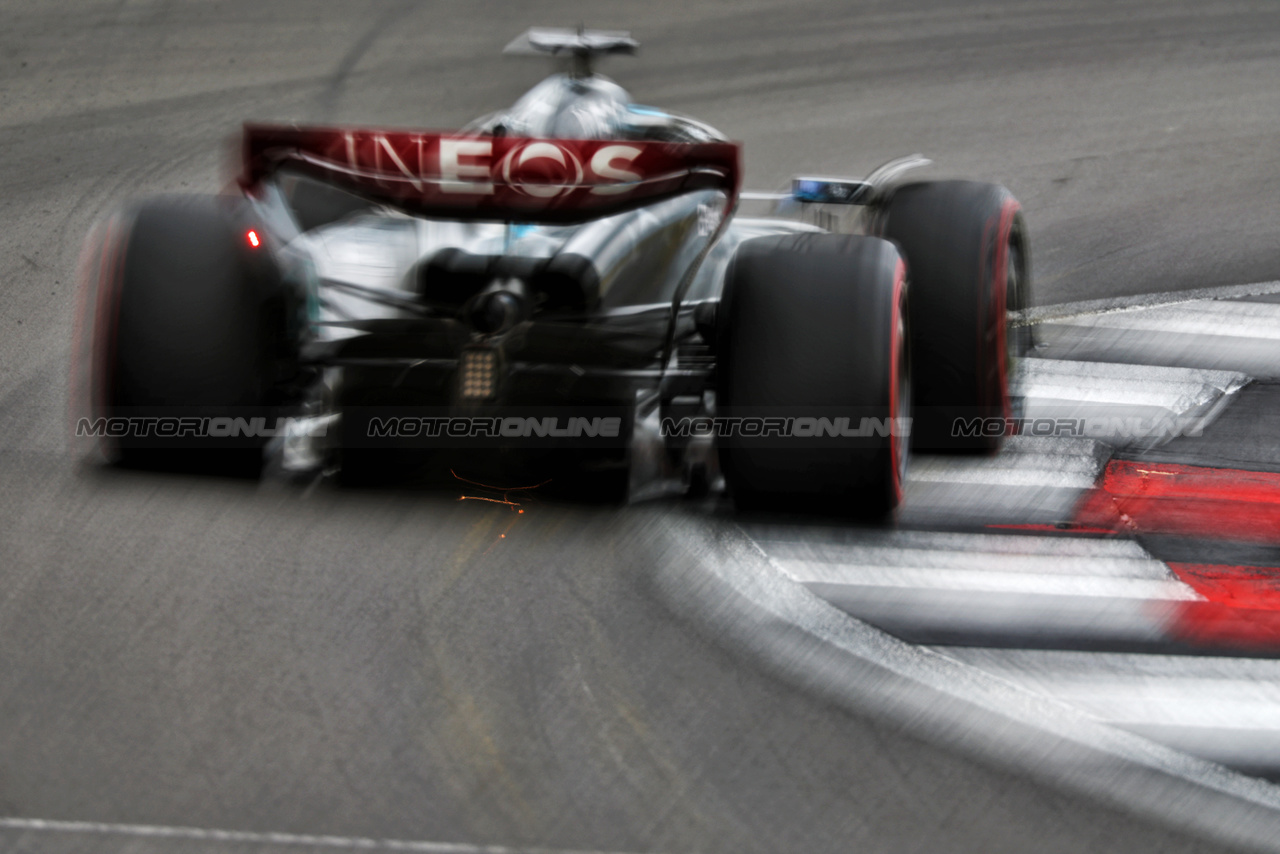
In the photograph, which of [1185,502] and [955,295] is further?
[1185,502]

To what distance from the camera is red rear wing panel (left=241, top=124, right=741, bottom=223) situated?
3094 mm

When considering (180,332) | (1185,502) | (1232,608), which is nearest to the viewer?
(180,332)

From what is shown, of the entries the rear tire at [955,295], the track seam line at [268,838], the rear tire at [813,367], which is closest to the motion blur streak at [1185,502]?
the rear tire at [955,295]

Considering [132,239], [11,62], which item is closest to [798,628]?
[132,239]

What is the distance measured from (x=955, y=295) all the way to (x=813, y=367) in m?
0.93

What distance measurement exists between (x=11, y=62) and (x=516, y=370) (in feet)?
21.2

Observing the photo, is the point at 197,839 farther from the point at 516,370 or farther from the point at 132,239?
the point at 132,239

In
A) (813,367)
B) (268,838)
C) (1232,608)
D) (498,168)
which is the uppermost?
(498,168)

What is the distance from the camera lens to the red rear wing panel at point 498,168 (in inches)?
122

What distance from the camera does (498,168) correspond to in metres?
3.09

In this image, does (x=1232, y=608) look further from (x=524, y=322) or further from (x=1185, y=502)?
(x=524, y=322)

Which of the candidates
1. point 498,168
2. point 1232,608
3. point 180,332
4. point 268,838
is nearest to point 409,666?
point 268,838

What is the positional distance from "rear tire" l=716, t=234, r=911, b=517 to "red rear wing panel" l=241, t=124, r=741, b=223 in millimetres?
285

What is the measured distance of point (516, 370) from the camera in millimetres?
3436
